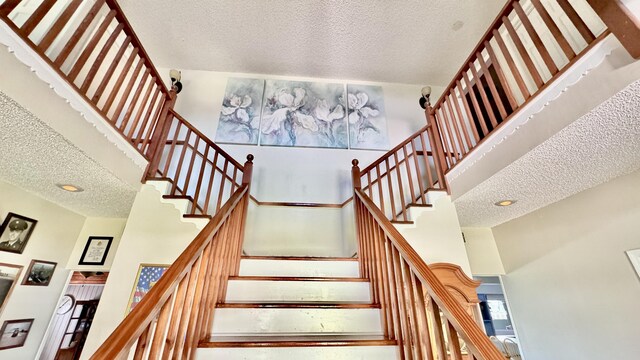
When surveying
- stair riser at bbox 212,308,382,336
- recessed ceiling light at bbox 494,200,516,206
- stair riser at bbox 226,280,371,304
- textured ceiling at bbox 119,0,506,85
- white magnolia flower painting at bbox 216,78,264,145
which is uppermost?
textured ceiling at bbox 119,0,506,85

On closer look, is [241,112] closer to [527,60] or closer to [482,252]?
[527,60]

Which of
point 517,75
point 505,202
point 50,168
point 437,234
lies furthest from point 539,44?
point 50,168

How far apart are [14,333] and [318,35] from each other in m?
4.81

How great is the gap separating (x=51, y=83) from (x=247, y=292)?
1844 millimetres

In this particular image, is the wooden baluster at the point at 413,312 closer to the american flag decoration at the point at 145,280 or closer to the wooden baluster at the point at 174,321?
the wooden baluster at the point at 174,321

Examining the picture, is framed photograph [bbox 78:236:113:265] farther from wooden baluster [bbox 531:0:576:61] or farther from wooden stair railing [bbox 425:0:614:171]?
wooden baluster [bbox 531:0:576:61]

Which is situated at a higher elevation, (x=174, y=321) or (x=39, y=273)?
(x=39, y=273)

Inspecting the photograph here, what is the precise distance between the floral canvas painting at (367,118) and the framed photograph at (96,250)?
3.48m

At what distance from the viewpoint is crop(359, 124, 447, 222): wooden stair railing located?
2736 millimetres

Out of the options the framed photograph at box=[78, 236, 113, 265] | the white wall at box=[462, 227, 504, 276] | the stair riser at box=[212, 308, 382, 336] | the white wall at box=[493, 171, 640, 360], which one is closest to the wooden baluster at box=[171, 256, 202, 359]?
the stair riser at box=[212, 308, 382, 336]

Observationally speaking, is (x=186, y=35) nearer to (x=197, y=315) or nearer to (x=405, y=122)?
(x=405, y=122)

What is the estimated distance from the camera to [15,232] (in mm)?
2553

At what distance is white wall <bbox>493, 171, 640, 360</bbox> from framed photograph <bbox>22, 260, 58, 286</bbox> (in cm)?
545

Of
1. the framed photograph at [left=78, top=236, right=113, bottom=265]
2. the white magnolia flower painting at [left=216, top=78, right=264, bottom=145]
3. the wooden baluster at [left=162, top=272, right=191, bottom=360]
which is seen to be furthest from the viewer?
the white magnolia flower painting at [left=216, top=78, right=264, bottom=145]
